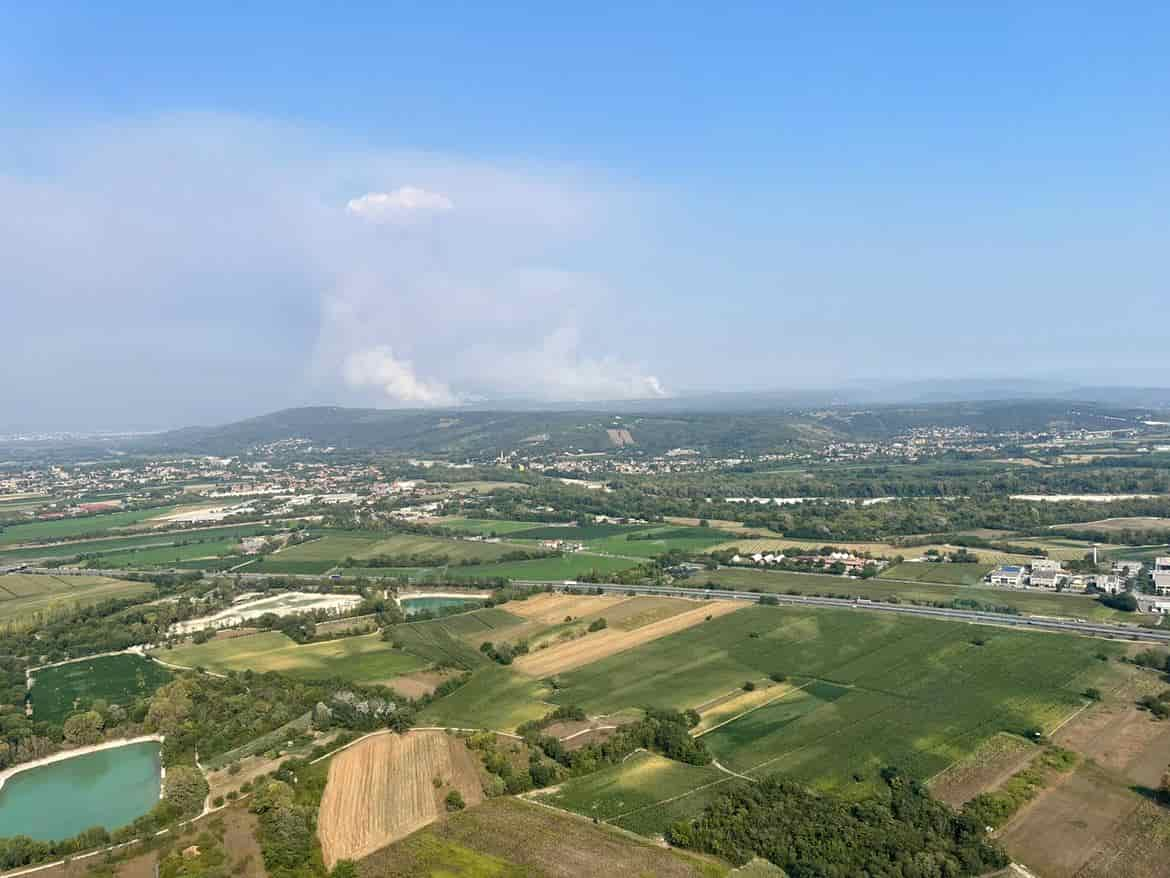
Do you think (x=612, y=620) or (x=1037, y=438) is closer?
(x=612, y=620)

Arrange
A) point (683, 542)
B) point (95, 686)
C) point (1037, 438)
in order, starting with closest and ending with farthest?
point (95, 686), point (683, 542), point (1037, 438)

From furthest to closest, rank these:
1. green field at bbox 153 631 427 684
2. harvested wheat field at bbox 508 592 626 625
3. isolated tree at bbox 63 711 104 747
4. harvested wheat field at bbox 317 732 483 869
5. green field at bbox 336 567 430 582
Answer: green field at bbox 336 567 430 582, harvested wheat field at bbox 508 592 626 625, green field at bbox 153 631 427 684, isolated tree at bbox 63 711 104 747, harvested wheat field at bbox 317 732 483 869

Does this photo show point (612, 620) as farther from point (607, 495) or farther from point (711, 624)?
point (607, 495)

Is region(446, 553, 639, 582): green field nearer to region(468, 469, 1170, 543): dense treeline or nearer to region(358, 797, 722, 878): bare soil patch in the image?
region(468, 469, 1170, 543): dense treeline

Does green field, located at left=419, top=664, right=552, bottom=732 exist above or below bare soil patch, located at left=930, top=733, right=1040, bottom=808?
below

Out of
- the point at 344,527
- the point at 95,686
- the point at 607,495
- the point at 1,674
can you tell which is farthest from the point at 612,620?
the point at 607,495

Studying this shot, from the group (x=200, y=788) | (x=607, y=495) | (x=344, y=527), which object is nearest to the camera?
(x=200, y=788)

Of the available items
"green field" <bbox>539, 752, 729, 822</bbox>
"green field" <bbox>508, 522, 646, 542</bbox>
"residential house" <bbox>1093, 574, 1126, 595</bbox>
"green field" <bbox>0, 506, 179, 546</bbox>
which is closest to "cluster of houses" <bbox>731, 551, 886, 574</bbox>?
"residential house" <bbox>1093, 574, 1126, 595</bbox>

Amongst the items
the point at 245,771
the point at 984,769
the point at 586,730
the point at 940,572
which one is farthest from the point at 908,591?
the point at 245,771

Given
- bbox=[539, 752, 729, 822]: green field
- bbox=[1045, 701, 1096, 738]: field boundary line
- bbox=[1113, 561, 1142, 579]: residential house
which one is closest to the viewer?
bbox=[539, 752, 729, 822]: green field
